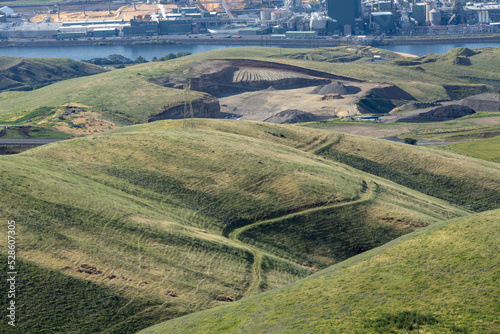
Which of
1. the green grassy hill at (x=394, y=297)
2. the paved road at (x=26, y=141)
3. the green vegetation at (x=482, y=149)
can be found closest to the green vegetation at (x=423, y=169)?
the green vegetation at (x=482, y=149)

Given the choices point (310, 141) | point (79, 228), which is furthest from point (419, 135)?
point (79, 228)

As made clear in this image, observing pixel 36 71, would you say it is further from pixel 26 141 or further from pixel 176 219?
pixel 176 219

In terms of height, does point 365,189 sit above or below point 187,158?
below

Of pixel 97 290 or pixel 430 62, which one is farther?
pixel 430 62

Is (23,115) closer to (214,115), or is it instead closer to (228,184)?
(214,115)

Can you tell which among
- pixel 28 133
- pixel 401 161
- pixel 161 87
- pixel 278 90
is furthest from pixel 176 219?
pixel 278 90

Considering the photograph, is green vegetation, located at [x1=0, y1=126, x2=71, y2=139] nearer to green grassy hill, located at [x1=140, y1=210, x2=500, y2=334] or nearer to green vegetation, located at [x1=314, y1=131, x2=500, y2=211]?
green vegetation, located at [x1=314, y1=131, x2=500, y2=211]
